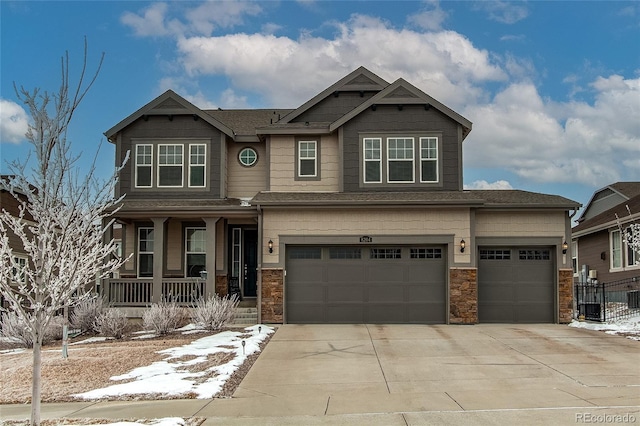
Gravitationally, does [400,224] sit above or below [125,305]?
above

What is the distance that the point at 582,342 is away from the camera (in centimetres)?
1455

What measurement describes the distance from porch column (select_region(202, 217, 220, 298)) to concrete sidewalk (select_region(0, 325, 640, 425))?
12.5 feet

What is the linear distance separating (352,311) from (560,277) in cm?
612

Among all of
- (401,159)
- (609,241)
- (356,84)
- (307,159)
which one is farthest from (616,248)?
(307,159)

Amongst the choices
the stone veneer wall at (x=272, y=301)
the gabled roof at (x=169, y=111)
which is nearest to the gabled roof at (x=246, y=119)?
the gabled roof at (x=169, y=111)

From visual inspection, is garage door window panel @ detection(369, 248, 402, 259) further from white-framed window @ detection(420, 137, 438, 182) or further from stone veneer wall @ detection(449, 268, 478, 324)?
white-framed window @ detection(420, 137, 438, 182)

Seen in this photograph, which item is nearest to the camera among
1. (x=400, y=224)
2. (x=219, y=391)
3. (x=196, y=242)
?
(x=219, y=391)

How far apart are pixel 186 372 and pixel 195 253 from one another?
371 inches

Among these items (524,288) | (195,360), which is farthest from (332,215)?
(195,360)

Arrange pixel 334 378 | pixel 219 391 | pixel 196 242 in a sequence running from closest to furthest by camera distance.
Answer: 1. pixel 219 391
2. pixel 334 378
3. pixel 196 242

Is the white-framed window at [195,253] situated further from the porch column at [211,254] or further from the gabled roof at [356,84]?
the gabled roof at [356,84]

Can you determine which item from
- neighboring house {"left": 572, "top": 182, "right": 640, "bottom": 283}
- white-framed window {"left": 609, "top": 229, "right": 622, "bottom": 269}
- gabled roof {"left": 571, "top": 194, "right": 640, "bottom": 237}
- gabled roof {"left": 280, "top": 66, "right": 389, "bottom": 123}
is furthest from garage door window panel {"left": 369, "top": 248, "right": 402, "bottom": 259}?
white-framed window {"left": 609, "top": 229, "right": 622, "bottom": 269}

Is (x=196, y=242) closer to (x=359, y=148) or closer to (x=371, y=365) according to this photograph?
(x=359, y=148)

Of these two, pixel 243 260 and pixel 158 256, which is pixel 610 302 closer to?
pixel 243 260
